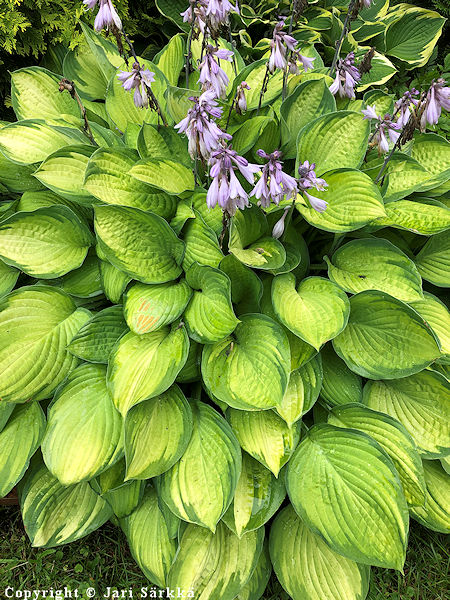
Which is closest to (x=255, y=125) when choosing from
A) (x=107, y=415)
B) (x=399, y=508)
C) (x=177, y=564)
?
(x=107, y=415)

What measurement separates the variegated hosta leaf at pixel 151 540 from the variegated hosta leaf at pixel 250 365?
0.56 m

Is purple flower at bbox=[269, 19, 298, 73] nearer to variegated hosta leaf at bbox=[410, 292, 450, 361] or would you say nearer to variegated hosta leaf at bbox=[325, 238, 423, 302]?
variegated hosta leaf at bbox=[325, 238, 423, 302]

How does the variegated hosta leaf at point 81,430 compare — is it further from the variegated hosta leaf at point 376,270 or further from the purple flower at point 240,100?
the purple flower at point 240,100

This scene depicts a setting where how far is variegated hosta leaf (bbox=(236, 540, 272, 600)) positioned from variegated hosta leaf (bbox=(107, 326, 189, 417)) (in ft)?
2.72

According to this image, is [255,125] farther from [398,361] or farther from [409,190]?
[398,361]

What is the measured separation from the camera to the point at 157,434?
1606 mm

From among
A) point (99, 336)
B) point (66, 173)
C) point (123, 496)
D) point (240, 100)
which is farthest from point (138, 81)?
point (123, 496)

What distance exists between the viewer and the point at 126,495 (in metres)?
1.73

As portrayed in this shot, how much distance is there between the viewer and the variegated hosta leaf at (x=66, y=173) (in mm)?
1802

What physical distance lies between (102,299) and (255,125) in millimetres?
1006

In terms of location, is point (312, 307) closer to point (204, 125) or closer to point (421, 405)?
point (421, 405)

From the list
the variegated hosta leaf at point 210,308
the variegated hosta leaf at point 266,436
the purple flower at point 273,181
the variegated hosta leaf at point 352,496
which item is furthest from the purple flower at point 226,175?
the variegated hosta leaf at point 352,496

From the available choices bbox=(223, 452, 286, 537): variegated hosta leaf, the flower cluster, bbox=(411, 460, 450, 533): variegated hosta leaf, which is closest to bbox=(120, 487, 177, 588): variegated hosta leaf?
bbox=(223, 452, 286, 537): variegated hosta leaf

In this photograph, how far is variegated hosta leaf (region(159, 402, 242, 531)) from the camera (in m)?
1.52
